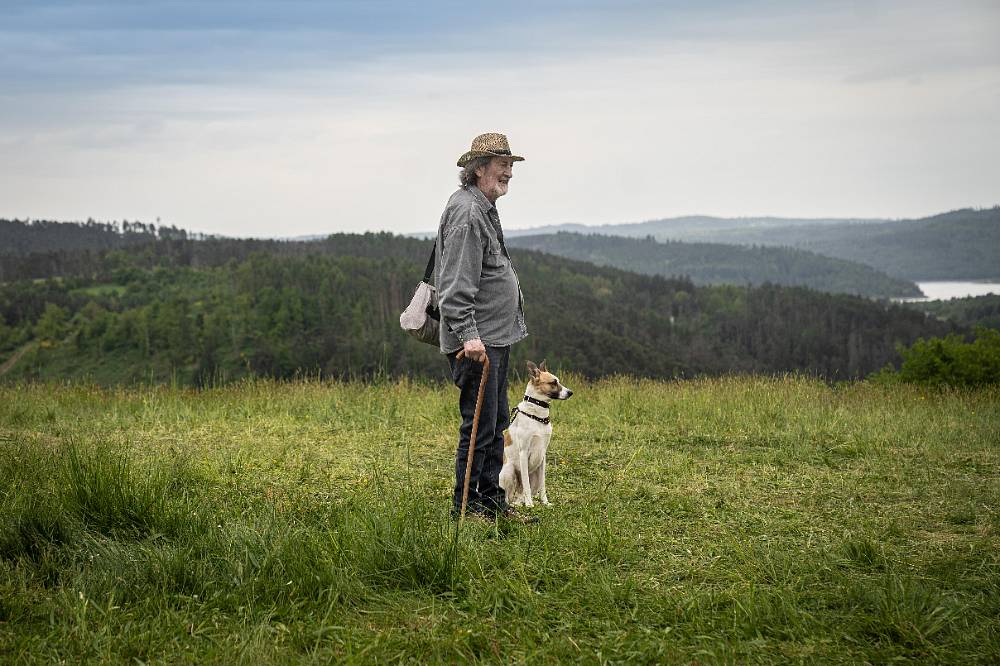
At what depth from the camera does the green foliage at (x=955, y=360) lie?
21891 millimetres

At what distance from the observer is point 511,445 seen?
18.2ft

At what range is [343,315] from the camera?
7894 cm

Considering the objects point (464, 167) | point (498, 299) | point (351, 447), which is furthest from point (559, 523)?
point (351, 447)

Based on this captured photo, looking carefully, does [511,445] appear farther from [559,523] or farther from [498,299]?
[498,299]

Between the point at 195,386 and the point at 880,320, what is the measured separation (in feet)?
337

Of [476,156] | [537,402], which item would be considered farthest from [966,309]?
[476,156]

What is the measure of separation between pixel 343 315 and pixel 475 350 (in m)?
75.6

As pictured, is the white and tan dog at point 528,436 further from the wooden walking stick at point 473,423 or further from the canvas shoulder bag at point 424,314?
the canvas shoulder bag at point 424,314

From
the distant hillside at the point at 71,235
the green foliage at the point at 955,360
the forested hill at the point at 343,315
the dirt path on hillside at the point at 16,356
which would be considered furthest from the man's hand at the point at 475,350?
the distant hillside at the point at 71,235

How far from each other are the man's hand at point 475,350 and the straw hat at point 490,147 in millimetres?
1076

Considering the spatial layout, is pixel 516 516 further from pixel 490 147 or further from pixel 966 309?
pixel 966 309

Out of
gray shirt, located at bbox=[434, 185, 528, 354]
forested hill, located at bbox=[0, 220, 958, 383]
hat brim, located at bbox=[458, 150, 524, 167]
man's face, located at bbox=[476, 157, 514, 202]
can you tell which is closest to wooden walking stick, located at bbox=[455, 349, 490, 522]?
gray shirt, located at bbox=[434, 185, 528, 354]

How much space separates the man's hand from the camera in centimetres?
472

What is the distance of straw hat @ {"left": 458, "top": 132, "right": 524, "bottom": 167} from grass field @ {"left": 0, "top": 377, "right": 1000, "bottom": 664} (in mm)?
2053
